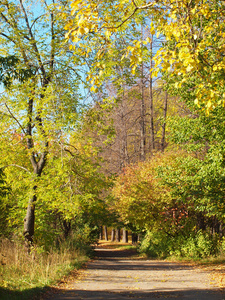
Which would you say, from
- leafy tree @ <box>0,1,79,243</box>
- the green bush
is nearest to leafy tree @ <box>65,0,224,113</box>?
leafy tree @ <box>0,1,79,243</box>

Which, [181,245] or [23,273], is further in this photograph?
[181,245]

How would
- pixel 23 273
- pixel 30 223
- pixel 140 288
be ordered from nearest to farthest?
pixel 140 288 < pixel 23 273 < pixel 30 223

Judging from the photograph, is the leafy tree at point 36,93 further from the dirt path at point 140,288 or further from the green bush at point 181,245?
the green bush at point 181,245

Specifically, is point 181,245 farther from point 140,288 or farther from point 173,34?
point 173,34

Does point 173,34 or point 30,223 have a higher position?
point 173,34

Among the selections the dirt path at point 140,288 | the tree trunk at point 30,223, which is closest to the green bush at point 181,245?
the dirt path at point 140,288

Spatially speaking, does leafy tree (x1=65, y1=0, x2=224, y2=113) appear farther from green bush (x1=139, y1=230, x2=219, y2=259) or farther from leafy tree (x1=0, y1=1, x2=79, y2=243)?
green bush (x1=139, y1=230, x2=219, y2=259)

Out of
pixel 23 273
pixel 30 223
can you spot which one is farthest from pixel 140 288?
pixel 30 223

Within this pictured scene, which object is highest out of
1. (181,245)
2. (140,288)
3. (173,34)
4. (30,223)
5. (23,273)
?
(173,34)

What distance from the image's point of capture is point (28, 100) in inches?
478

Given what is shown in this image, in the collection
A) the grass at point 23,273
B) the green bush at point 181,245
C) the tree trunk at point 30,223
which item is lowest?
the green bush at point 181,245

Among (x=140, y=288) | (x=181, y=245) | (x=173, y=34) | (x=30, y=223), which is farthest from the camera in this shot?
(x=181, y=245)

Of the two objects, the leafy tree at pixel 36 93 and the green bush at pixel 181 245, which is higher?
the leafy tree at pixel 36 93

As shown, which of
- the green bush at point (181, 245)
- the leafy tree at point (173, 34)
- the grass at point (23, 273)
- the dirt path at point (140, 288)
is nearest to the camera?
the leafy tree at point (173, 34)
